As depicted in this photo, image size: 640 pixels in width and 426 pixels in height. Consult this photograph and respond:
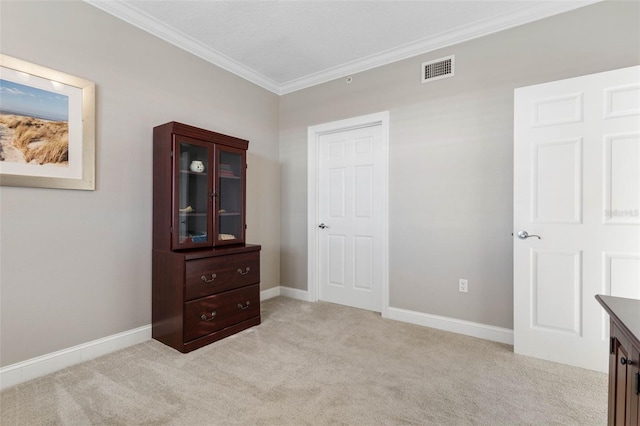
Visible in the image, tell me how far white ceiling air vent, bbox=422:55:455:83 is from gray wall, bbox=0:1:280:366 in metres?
2.15

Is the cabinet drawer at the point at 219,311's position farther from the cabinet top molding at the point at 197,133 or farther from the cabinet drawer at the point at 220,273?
the cabinet top molding at the point at 197,133

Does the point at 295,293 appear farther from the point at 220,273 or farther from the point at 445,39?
the point at 445,39

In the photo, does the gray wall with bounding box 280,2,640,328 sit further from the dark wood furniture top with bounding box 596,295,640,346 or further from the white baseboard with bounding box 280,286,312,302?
the dark wood furniture top with bounding box 596,295,640,346

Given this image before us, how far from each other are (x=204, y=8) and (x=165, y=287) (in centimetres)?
224

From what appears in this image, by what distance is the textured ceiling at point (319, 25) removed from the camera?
2.41 meters

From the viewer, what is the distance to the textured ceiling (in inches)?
94.9

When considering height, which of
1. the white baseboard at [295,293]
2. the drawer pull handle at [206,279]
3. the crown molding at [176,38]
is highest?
the crown molding at [176,38]

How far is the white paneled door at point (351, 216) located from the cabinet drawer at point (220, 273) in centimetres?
106

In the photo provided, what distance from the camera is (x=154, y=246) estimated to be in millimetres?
2623

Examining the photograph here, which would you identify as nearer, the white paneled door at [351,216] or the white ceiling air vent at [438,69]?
the white ceiling air vent at [438,69]

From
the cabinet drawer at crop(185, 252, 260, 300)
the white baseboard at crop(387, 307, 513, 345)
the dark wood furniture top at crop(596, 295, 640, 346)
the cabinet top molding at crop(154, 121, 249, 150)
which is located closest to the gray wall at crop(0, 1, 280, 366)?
the cabinet top molding at crop(154, 121, 249, 150)

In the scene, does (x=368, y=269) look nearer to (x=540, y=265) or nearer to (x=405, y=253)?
(x=405, y=253)

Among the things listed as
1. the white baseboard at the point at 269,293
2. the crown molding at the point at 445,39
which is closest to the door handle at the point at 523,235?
the crown molding at the point at 445,39

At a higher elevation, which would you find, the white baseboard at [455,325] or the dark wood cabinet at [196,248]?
the dark wood cabinet at [196,248]
